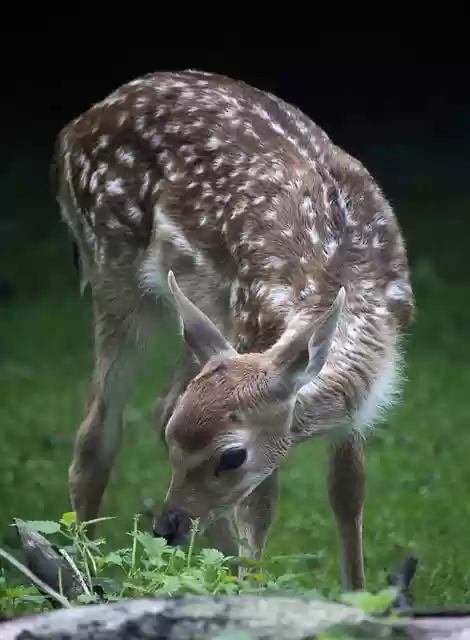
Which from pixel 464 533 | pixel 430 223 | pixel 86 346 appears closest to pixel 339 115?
pixel 430 223

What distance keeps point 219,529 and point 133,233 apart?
128 cm

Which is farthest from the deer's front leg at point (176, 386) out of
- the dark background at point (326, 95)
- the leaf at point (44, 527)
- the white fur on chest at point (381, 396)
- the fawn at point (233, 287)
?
the dark background at point (326, 95)

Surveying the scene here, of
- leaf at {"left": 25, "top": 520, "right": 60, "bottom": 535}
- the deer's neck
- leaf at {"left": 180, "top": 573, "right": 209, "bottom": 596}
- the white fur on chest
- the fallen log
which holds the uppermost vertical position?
the fallen log

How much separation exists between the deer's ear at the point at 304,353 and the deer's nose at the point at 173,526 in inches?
19.8

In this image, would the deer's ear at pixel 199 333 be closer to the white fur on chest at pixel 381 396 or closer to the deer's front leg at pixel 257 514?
the white fur on chest at pixel 381 396

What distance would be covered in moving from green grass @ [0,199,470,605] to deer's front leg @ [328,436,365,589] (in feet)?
0.36

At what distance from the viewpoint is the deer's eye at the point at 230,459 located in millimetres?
5211

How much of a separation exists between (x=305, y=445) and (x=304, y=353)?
2273mm

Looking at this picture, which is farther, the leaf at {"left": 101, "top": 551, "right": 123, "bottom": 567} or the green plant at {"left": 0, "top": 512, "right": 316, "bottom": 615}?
the leaf at {"left": 101, "top": 551, "right": 123, "bottom": 567}

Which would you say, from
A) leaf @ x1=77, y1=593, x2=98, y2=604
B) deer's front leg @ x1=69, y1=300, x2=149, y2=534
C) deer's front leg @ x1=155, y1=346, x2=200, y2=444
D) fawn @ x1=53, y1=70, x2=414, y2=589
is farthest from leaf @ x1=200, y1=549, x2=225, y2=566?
deer's front leg @ x1=69, y1=300, x2=149, y2=534

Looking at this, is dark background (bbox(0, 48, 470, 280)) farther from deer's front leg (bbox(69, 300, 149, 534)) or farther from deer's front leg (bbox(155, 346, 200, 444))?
deer's front leg (bbox(155, 346, 200, 444))

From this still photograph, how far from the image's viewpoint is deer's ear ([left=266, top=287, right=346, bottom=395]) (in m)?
5.14

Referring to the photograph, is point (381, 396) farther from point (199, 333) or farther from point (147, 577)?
point (147, 577)

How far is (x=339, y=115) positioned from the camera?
14.4 m
